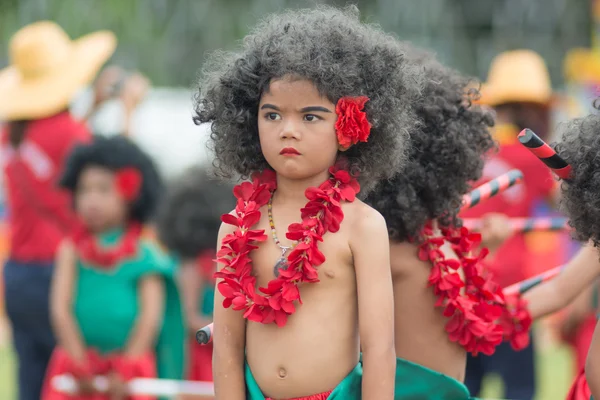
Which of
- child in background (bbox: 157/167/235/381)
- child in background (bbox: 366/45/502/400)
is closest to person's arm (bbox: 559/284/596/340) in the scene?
child in background (bbox: 157/167/235/381)

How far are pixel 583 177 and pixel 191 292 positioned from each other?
12.1ft

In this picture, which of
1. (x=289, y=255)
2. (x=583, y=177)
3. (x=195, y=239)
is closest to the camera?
(x=289, y=255)

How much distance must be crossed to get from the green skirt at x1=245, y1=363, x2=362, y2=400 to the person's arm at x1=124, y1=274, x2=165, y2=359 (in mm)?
2527

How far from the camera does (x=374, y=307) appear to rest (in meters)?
2.78

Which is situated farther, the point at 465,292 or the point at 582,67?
the point at 582,67

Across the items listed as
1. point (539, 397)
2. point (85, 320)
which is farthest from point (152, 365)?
point (539, 397)

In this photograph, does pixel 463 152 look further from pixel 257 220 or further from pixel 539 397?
pixel 539 397

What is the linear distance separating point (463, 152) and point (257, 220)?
0.81 metres

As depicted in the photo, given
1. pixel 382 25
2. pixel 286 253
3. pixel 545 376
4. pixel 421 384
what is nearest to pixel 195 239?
pixel 421 384

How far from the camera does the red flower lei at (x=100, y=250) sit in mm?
5289

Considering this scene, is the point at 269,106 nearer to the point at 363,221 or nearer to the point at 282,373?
the point at 363,221

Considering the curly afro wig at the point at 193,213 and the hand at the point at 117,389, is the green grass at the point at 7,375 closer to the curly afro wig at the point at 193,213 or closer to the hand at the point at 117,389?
the curly afro wig at the point at 193,213

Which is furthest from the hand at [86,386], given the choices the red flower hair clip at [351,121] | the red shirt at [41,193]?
the red flower hair clip at [351,121]

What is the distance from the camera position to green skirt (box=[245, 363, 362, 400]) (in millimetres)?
2791
